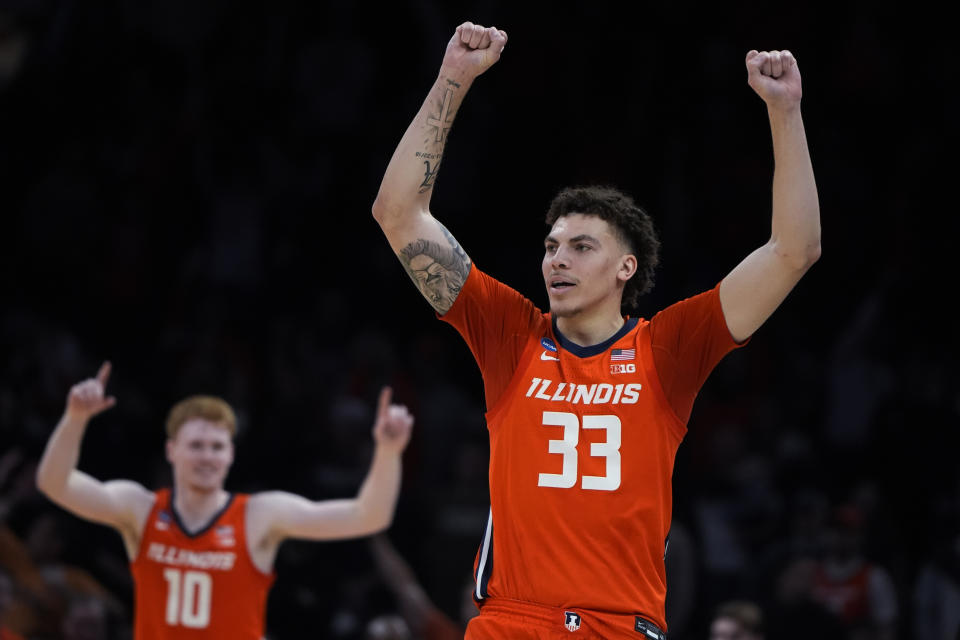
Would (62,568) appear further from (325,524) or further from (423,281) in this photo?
(423,281)

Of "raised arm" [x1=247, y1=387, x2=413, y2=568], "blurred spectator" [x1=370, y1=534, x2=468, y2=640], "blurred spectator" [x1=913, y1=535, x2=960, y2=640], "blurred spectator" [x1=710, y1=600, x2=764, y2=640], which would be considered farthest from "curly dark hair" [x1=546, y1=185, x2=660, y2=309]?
"blurred spectator" [x1=913, y1=535, x2=960, y2=640]

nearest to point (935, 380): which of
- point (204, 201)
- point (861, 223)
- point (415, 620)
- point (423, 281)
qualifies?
point (861, 223)

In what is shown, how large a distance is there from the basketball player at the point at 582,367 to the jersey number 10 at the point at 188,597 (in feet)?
7.60

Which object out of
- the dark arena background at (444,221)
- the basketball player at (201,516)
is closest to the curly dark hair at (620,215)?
the basketball player at (201,516)

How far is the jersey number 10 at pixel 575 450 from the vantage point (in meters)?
3.50

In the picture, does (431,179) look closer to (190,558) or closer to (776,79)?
(776,79)

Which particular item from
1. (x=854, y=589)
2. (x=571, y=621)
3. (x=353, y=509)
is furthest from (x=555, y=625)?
(x=854, y=589)

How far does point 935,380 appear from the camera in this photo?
9234mm

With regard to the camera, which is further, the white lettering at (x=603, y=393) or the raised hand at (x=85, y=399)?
the raised hand at (x=85, y=399)

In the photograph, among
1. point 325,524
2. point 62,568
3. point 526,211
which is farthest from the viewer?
point 526,211

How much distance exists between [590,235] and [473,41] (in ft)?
2.32

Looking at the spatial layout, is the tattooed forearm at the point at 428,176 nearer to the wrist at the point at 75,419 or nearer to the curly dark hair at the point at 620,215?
the curly dark hair at the point at 620,215

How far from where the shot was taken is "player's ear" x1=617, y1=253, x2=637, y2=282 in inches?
154

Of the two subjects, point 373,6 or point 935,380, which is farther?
point 373,6
